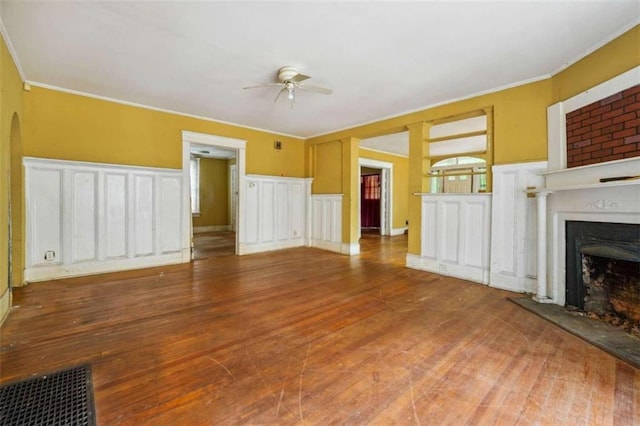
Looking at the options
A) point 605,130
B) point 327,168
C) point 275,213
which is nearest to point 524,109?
point 605,130

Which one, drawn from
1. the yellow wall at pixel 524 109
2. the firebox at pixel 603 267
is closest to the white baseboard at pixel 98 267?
the yellow wall at pixel 524 109

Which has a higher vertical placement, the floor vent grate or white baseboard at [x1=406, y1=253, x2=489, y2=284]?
white baseboard at [x1=406, y1=253, x2=489, y2=284]

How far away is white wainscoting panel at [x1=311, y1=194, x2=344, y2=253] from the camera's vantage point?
19.8 ft

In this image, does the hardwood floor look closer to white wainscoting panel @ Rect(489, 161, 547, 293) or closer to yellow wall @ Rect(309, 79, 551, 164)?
white wainscoting panel @ Rect(489, 161, 547, 293)

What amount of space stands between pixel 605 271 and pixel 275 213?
5.18 m

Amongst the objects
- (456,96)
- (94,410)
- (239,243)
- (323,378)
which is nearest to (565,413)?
(323,378)

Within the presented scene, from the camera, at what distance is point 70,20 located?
92.2 inches

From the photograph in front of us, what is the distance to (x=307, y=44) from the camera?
264cm

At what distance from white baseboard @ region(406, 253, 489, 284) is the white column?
669mm

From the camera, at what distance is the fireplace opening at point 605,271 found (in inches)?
93.0

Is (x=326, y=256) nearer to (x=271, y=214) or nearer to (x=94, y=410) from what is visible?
(x=271, y=214)

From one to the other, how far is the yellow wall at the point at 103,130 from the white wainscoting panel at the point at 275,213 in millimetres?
1277

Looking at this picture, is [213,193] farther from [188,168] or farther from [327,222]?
[327,222]

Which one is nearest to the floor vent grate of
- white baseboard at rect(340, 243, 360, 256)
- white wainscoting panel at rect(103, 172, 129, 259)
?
white wainscoting panel at rect(103, 172, 129, 259)
